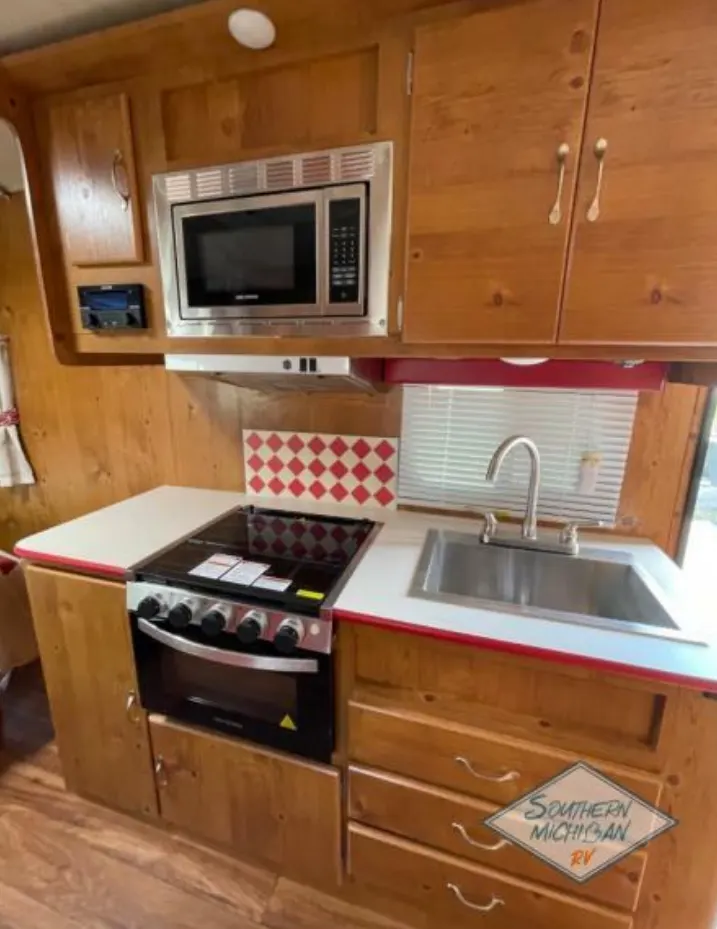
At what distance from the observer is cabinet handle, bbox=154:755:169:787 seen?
1.35 metres

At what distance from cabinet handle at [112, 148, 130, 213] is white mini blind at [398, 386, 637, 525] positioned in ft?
3.25

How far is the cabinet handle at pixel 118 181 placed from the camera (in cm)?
123

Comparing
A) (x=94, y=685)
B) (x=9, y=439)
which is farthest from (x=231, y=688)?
(x=9, y=439)

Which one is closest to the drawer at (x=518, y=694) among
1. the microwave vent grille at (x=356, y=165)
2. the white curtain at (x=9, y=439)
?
the microwave vent grille at (x=356, y=165)

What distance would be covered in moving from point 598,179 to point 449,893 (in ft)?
5.56

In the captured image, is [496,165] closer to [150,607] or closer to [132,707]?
[150,607]

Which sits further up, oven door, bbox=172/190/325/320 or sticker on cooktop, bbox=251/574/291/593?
oven door, bbox=172/190/325/320

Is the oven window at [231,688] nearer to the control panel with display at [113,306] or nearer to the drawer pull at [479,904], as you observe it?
the drawer pull at [479,904]

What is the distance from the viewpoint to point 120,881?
1.33 metres

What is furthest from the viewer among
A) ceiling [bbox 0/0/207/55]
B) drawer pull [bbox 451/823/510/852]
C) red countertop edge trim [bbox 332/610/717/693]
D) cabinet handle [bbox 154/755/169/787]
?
cabinet handle [bbox 154/755/169/787]

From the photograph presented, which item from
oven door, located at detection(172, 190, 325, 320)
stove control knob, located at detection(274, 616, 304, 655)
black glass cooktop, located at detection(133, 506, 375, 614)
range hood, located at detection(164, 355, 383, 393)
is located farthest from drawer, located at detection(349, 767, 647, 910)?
oven door, located at detection(172, 190, 325, 320)

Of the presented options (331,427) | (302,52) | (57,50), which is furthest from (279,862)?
(57,50)

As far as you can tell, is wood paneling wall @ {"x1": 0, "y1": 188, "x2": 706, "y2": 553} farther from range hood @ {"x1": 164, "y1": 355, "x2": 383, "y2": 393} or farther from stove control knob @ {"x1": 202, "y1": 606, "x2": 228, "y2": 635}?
stove control knob @ {"x1": 202, "y1": 606, "x2": 228, "y2": 635}

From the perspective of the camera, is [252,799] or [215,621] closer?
[215,621]
